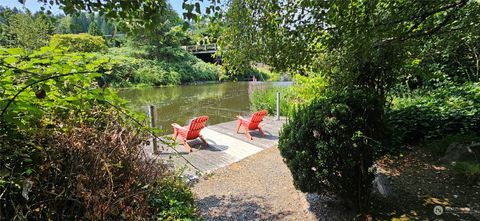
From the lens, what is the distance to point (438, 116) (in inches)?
175

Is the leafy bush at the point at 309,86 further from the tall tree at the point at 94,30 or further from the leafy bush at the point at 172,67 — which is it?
the tall tree at the point at 94,30

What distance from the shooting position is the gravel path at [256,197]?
3051mm

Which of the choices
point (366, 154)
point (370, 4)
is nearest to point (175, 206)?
point (366, 154)

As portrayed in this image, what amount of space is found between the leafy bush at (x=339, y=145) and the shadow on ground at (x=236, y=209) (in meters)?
0.60

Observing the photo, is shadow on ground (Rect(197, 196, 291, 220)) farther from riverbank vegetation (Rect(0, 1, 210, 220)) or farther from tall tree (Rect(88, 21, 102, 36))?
tall tree (Rect(88, 21, 102, 36))

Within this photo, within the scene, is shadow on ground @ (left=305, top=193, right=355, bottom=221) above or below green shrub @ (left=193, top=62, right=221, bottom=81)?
below

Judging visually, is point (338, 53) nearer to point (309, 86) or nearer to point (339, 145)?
point (339, 145)

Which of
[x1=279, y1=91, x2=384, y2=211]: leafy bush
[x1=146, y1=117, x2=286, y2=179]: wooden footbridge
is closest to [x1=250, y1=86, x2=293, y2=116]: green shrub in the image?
[x1=146, y1=117, x2=286, y2=179]: wooden footbridge

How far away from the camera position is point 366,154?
2.63 meters

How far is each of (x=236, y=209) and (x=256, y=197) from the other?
0.40 m

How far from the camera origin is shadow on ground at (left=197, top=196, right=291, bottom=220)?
304 cm

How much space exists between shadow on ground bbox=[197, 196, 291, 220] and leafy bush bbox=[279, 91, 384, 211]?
601 millimetres

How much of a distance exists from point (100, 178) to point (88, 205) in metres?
0.15

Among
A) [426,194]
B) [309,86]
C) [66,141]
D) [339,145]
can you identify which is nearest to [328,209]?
[339,145]
